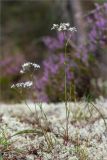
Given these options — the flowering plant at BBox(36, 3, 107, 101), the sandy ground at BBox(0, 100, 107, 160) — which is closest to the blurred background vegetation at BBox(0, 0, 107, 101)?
the flowering plant at BBox(36, 3, 107, 101)

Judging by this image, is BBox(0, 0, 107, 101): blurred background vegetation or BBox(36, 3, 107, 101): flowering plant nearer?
BBox(36, 3, 107, 101): flowering plant

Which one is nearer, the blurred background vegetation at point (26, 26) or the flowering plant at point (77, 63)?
the flowering plant at point (77, 63)

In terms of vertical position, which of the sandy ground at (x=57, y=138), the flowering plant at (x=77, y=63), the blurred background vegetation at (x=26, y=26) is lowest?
the sandy ground at (x=57, y=138)

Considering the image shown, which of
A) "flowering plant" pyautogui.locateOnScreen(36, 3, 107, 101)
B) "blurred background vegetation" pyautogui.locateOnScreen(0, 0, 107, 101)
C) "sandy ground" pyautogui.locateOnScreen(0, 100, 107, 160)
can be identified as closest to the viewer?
"sandy ground" pyautogui.locateOnScreen(0, 100, 107, 160)

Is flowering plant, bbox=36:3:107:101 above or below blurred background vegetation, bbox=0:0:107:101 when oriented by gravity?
below

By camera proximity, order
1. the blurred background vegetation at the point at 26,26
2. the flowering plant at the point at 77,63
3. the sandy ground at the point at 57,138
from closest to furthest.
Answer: the sandy ground at the point at 57,138 < the flowering plant at the point at 77,63 < the blurred background vegetation at the point at 26,26

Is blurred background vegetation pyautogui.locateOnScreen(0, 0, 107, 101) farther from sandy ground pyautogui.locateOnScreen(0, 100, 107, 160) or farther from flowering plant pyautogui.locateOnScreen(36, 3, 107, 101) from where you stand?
sandy ground pyautogui.locateOnScreen(0, 100, 107, 160)

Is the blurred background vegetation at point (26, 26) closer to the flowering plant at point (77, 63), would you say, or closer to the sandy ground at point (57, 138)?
the flowering plant at point (77, 63)

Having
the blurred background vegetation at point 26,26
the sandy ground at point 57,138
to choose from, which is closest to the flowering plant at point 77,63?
the sandy ground at point 57,138
